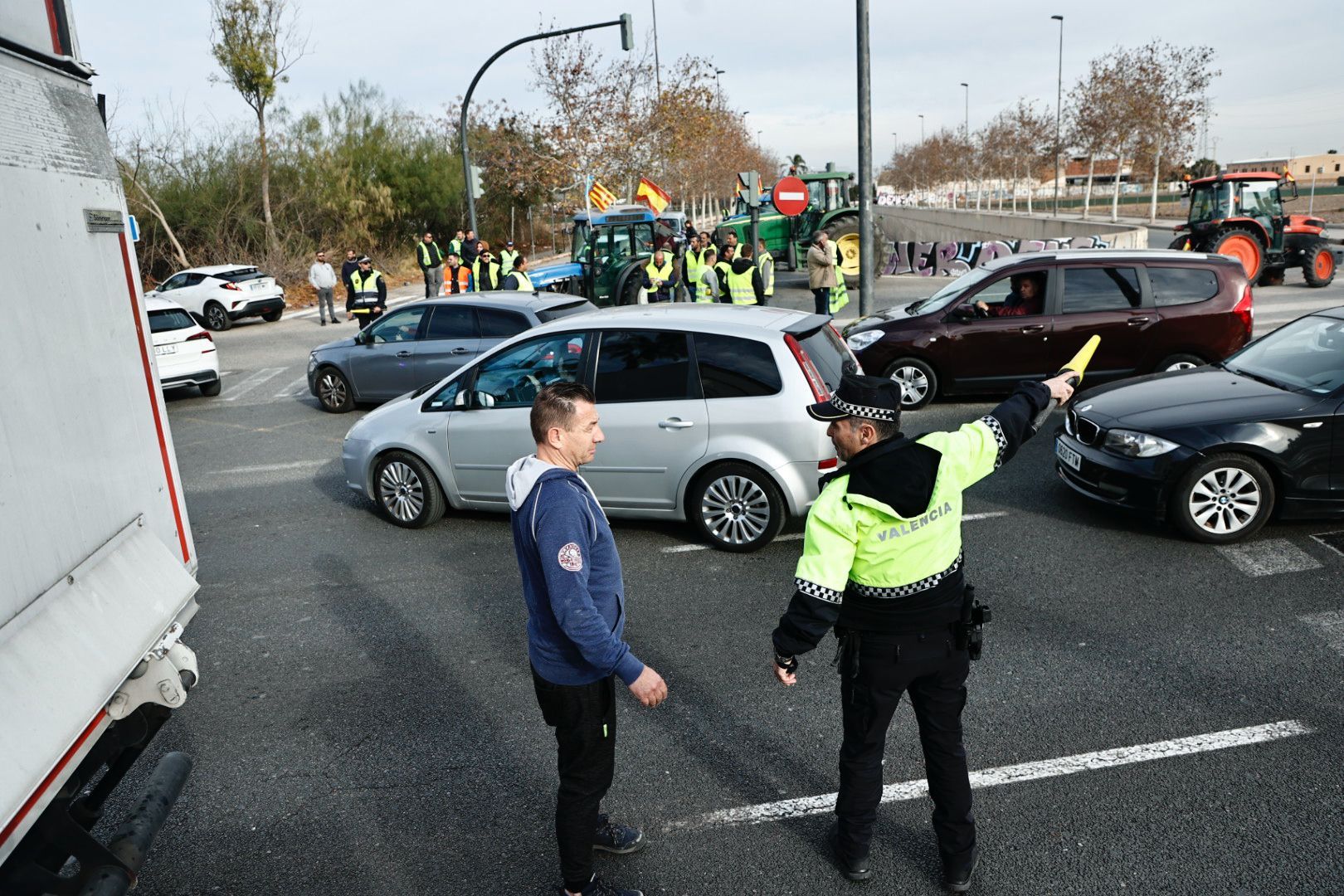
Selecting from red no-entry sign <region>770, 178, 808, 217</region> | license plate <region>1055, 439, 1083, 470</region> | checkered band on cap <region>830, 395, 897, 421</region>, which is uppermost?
red no-entry sign <region>770, 178, 808, 217</region>

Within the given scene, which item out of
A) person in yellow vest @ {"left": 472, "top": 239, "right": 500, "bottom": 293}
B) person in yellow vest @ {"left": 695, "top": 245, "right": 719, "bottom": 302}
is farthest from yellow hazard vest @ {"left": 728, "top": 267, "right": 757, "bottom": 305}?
person in yellow vest @ {"left": 472, "top": 239, "right": 500, "bottom": 293}

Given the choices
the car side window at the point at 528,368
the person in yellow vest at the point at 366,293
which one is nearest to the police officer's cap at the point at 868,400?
the car side window at the point at 528,368

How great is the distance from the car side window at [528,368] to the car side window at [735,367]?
932mm

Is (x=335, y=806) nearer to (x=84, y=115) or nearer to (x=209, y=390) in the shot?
(x=84, y=115)

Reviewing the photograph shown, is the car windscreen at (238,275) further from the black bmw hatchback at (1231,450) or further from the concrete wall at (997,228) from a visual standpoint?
the black bmw hatchback at (1231,450)

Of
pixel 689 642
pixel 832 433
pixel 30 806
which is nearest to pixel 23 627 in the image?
pixel 30 806

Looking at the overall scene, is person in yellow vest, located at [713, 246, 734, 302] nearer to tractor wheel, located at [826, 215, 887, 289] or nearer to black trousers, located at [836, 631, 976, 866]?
tractor wheel, located at [826, 215, 887, 289]

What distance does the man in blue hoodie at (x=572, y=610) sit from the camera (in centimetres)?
312

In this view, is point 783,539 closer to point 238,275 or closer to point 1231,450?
point 1231,450

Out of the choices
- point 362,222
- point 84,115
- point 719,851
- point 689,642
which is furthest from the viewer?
point 362,222

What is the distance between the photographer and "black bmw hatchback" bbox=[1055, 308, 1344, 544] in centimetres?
651

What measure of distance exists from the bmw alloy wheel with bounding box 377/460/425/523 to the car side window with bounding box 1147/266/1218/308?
783 cm

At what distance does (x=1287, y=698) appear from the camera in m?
4.73

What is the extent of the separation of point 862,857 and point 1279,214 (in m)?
23.1
